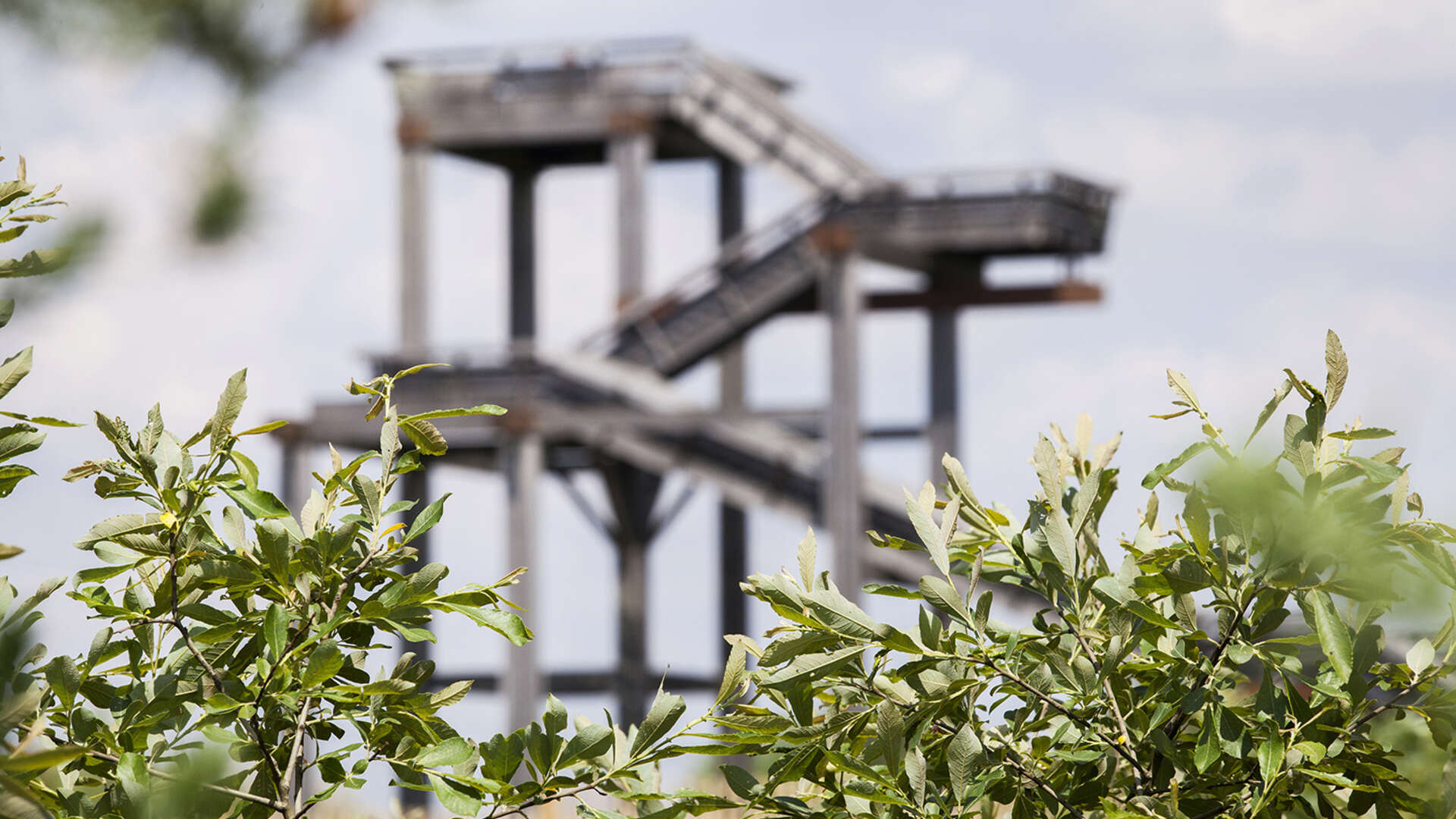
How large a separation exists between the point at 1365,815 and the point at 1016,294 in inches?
586

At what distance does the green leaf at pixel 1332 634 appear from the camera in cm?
174

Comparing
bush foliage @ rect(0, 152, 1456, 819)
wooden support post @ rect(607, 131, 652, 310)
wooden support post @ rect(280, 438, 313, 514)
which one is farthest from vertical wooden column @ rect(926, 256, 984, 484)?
bush foliage @ rect(0, 152, 1456, 819)

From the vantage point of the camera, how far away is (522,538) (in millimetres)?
16922

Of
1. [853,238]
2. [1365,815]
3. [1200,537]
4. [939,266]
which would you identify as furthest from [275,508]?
[939,266]

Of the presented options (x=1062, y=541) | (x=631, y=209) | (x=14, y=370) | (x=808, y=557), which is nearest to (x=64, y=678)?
(x=14, y=370)

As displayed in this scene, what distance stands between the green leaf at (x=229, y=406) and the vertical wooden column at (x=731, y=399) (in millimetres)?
17475

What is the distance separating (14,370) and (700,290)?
15262 mm

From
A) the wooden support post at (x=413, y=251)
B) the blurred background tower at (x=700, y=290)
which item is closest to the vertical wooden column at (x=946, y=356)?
the blurred background tower at (x=700, y=290)

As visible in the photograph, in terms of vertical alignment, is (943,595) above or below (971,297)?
below

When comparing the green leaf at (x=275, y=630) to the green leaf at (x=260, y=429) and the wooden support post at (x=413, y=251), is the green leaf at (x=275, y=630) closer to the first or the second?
the green leaf at (x=260, y=429)

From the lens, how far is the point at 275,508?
6.53 feet

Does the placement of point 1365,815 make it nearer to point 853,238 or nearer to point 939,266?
point 853,238

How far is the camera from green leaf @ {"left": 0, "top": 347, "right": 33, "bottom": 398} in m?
1.95

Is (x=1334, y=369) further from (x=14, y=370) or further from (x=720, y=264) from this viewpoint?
(x=720, y=264)
